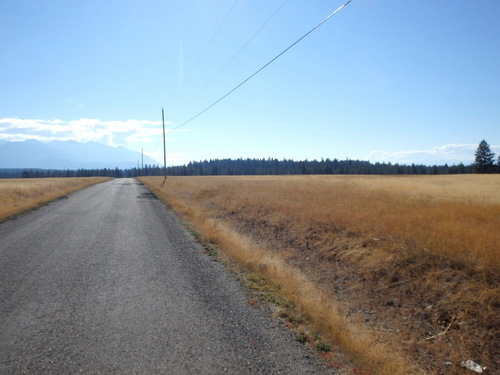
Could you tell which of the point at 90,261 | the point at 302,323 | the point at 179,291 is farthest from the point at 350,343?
the point at 90,261

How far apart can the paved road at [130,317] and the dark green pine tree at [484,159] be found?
84.5m

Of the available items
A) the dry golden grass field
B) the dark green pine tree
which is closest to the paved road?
the dry golden grass field

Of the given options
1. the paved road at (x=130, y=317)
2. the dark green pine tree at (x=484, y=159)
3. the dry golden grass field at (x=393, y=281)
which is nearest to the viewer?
the paved road at (x=130, y=317)

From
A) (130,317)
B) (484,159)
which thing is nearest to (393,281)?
(130,317)

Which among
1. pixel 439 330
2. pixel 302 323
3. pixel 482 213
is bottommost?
pixel 439 330

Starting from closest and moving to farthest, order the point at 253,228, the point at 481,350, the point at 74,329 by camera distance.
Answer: the point at 74,329 → the point at 481,350 → the point at 253,228

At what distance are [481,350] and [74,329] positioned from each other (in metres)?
5.84

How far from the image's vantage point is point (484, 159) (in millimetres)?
74625

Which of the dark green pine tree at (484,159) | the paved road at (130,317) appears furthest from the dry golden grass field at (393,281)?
the dark green pine tree at (484,159)

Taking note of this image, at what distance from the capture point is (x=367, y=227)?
10484 mm

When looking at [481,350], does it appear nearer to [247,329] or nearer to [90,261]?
[247,329]

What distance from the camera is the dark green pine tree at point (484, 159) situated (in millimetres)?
73938

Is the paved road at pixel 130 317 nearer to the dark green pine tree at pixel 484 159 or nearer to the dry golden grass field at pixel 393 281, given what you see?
the dry golden grass field at pixel 393 281

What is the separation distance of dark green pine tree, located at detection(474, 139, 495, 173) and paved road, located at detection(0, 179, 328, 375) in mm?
84547
